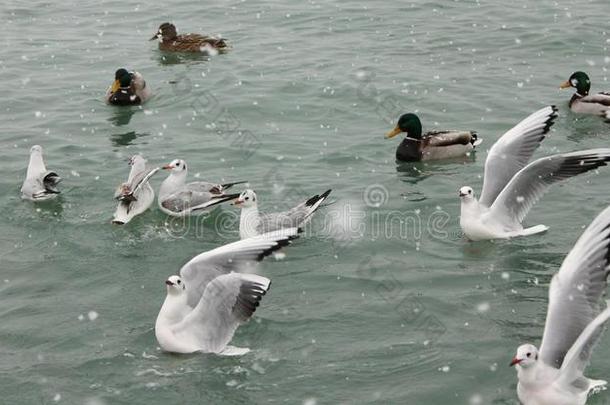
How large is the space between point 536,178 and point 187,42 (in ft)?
40.4

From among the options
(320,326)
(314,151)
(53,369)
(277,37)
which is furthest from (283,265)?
(277,37)

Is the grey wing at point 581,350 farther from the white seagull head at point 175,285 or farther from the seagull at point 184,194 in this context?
the seagull at point 184,194

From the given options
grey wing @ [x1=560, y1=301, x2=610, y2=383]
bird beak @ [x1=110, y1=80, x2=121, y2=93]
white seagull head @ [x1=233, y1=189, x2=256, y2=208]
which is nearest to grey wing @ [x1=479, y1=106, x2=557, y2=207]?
white seagull head @ [x1=233, y1=189, x2=256, y2=208]

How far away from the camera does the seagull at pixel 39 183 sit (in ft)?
52.0

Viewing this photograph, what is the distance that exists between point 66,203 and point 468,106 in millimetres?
8150

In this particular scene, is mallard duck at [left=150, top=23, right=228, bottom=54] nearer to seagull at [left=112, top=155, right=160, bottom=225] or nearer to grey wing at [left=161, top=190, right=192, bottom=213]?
seagull at [left=112, top=155, right=160, bottom=225]

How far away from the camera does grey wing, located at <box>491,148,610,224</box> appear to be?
13031mm

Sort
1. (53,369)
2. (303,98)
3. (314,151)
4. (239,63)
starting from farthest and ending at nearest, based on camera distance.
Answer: (239,63) → (303,98) → (314,151) → (53,369)

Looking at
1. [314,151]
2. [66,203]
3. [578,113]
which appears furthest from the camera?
[578,113]

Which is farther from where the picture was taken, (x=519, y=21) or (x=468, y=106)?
(x=519, y=21)

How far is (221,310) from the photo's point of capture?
1107 cm

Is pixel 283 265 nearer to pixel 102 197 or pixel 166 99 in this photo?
pixel 102 197

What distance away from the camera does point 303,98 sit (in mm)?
20641

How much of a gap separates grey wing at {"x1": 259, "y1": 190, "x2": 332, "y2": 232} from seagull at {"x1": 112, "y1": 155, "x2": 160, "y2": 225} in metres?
1.83
